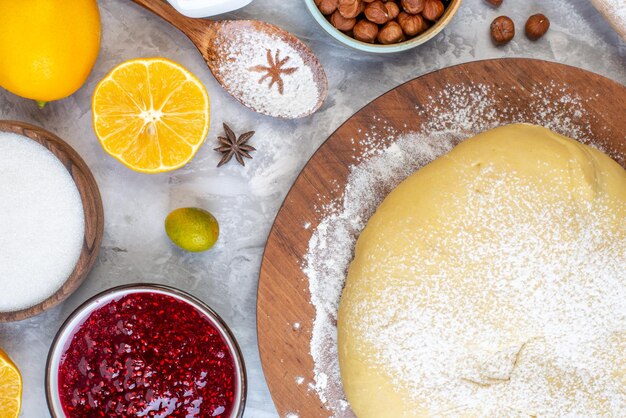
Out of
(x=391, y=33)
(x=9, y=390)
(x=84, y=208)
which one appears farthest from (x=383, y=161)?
(x=9, y=390)

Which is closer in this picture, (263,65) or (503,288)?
(503,288)

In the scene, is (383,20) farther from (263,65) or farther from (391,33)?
(263,65)

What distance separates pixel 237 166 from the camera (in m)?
1.65

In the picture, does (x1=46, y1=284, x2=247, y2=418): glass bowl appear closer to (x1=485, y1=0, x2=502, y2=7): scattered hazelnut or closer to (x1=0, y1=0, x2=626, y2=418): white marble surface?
(x1=0, y1=0, x2=626, y2=418): white marble surface

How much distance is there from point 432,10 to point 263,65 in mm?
421

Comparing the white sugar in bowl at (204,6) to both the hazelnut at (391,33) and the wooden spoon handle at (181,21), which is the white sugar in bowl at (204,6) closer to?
the wooden spoon handle at (181,21)

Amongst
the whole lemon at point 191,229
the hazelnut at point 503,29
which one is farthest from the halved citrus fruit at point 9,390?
the hazelnut at point 503,29

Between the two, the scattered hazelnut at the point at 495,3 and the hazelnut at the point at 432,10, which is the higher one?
Answer: the scattered hazelnut at the point at 495,3

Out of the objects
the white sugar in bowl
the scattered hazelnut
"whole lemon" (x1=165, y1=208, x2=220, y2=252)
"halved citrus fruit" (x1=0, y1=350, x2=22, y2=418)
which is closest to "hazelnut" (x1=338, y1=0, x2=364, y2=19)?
the white sugar in bowl

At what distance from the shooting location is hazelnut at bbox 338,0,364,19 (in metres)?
1.52

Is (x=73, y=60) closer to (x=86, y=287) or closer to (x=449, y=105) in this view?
(x=86, y=287)

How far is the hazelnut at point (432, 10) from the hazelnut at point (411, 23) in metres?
0.02

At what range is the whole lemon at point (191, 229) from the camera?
1512 mm

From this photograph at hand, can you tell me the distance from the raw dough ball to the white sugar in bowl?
62 cm
